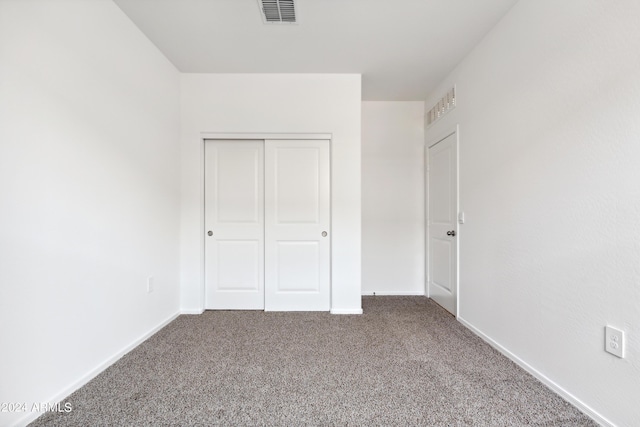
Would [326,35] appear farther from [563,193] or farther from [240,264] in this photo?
[240,264]

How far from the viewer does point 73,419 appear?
140 centimetres

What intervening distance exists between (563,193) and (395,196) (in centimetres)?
213

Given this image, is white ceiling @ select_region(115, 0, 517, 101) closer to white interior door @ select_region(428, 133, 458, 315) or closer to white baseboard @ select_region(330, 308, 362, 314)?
white interior door @ select_region(428, 133, 458, 315)

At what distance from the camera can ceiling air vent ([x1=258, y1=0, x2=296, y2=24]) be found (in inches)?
76.1

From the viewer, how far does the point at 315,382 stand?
5.58ft

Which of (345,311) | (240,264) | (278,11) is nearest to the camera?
(278,11)

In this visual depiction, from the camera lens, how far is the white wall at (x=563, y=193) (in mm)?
1269

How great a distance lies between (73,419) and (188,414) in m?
0.58

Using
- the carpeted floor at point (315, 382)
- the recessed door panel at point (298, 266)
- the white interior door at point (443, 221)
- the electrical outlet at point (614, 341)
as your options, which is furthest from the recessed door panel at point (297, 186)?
the electrical outlet at point (614, 341)

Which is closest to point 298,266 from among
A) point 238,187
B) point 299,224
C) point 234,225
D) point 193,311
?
point 299,224

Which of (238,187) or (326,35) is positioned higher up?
(326,35)

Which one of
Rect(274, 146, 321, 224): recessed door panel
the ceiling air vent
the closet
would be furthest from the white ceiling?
Rect(274, 146, 321, 224): recessed door panel

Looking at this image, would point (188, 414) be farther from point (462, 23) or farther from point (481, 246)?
point (462, 23)

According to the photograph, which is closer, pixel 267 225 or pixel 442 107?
pixel 267 225
